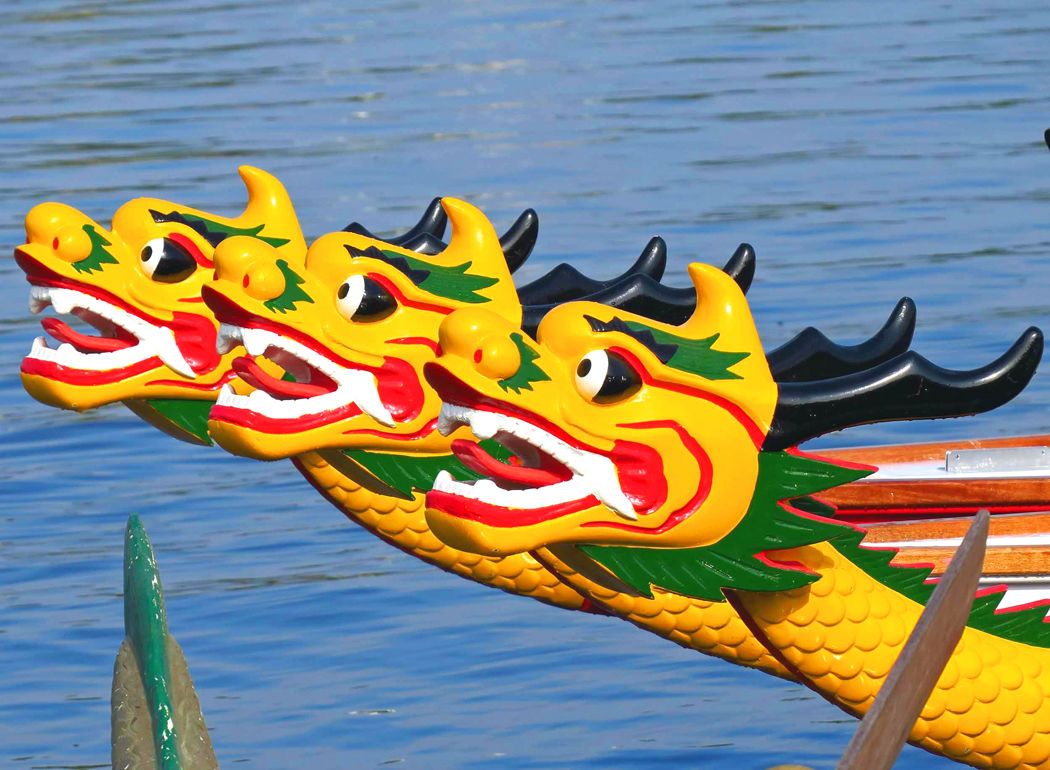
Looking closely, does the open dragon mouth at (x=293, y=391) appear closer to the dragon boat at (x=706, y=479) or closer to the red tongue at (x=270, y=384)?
the red tongue at (x=270, y=384)

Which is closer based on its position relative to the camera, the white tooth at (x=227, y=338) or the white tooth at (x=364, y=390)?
the white tooth at (x=227, y=338)

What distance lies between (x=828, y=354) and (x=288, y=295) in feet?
3.23

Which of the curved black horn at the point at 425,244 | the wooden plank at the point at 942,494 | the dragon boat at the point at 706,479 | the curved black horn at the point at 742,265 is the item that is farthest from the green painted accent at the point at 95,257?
the wooden plank at the point at 942,494

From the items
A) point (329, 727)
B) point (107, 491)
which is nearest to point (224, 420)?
point (329, 727)

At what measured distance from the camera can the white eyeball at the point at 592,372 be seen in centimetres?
373

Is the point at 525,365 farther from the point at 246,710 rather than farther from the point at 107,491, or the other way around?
the point at 107,491

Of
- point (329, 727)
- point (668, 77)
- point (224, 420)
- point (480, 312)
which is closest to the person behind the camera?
point (480, 312)

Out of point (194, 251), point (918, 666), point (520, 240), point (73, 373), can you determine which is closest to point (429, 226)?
point (520, 240)

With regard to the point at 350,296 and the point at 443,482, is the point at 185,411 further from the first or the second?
the point at 443,482

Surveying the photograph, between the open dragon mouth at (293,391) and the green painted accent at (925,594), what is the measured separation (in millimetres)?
890

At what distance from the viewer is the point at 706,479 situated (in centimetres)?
384

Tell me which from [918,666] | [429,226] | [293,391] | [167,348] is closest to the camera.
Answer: [918,666]

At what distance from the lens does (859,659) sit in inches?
164

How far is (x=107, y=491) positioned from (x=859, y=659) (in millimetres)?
5498
